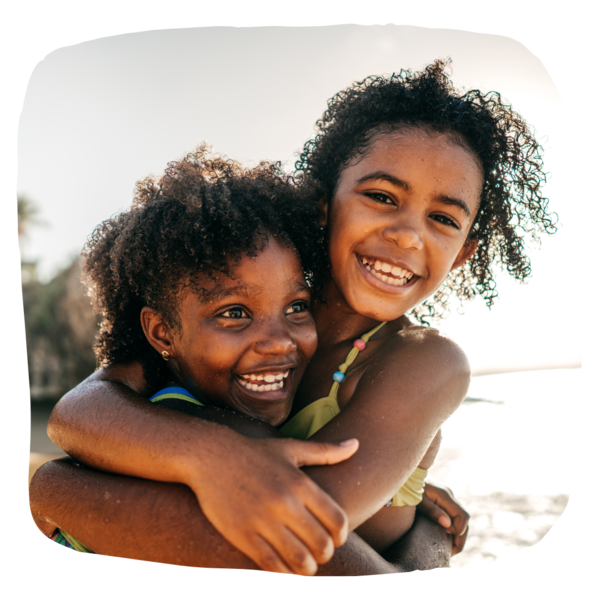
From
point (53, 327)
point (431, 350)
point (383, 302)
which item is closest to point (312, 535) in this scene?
point (431, 350)

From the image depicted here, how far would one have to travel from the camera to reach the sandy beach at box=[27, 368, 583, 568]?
155 centimetres

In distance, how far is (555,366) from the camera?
62.8 inches

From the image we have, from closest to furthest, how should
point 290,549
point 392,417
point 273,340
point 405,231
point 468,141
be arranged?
point 290,549 → point 392,417 → point 273,340 → point 405,231 → point 468,141

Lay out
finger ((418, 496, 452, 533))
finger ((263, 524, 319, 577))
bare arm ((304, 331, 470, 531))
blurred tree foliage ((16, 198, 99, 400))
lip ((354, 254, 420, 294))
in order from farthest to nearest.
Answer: finger ((418, 496, 452, 533)) → blurred tree foliage ((16, 198, 99, 400)) → lip ((354, 254, 420, 294)) → bare arm ((304, 331, 470, 531)) → finger ((263, 524, 319, 577))

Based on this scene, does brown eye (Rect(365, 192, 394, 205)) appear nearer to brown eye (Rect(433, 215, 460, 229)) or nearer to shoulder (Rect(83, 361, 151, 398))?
brown eye (Rect(433, 215, 460, 229))

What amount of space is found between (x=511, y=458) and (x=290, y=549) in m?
1.06

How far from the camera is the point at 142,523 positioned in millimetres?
1119

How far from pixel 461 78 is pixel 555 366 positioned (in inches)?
32.3

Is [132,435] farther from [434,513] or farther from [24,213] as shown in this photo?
[434,513]

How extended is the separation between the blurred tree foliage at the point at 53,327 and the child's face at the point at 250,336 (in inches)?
20.8

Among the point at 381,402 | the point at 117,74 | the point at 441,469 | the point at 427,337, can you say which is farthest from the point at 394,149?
the point at 441,469

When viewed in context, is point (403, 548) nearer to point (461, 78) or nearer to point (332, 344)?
point (332, 344)

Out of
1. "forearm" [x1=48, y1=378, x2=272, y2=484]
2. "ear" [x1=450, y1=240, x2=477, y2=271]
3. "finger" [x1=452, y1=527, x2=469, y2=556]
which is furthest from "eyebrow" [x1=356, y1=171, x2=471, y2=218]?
"finger" [x1=452, y1=527, x2=469, y2=556]

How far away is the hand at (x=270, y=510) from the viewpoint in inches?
40.0
